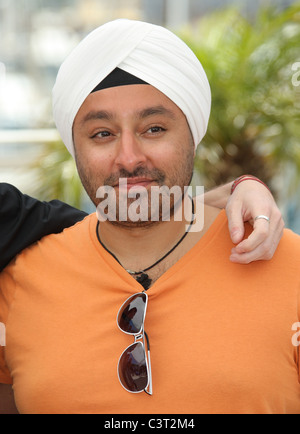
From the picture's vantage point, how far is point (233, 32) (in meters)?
4.83

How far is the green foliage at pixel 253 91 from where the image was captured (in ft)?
15.3

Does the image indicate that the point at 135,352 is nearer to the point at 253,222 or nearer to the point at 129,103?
the point at 253,222

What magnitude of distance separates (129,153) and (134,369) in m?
0.59

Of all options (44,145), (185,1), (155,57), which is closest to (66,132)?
(155,57)

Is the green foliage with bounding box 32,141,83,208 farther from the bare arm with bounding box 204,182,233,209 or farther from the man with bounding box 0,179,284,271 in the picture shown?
the bare arm with bounding box 204,182,233,209

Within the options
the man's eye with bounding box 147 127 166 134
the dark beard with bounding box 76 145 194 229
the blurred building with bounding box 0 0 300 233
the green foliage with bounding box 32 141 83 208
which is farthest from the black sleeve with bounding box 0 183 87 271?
the blurred building with bounding box 0 0 300 233

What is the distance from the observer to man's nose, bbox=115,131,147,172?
165cm

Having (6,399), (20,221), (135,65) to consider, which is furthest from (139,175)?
(6,399)

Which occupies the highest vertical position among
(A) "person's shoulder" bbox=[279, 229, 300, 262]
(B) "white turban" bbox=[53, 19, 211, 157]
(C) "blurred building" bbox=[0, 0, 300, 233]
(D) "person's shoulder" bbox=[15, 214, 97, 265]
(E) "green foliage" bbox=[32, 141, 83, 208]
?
(C) "blurred building" bbox=[0, 0, 300, 233]

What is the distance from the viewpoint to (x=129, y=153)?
1646mm

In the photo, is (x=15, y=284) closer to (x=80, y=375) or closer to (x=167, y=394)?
(x=80, y=375)

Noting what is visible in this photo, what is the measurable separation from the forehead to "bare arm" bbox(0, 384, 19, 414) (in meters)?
0.92
